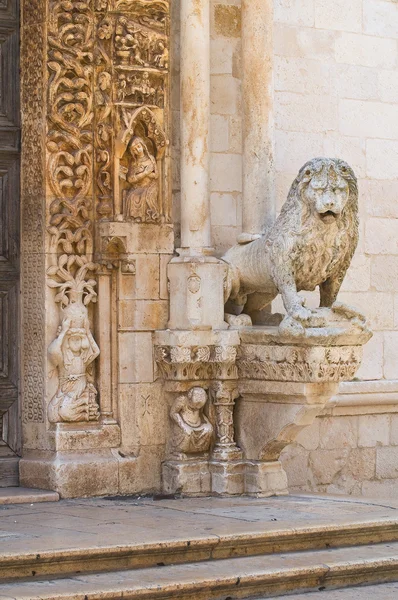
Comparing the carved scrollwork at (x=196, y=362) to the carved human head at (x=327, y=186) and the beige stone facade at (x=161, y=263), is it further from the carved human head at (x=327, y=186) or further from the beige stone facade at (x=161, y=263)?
the carved human head at (x=327, y=186)

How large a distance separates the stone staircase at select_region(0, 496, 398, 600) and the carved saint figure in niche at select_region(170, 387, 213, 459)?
0.58m

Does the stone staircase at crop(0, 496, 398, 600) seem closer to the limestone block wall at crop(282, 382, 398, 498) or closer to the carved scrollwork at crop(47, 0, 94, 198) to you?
the limestone block wall at crop(282, 382, 398, 498)

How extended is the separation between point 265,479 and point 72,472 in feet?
3.72

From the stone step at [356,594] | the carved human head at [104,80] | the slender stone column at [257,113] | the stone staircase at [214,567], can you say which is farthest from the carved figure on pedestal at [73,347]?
the stone step at [356,594]

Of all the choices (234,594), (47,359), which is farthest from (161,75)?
(234,594)

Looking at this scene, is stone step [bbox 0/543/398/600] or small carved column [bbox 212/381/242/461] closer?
stone step [bbox 0/543/398/600]

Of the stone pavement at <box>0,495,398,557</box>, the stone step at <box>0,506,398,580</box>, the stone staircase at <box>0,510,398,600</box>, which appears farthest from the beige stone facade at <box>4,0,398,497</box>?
the stone staircase at <box>0,510,398,600</box>

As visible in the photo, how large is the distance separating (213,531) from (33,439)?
1783 millimetres

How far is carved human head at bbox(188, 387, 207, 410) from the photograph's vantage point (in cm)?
885

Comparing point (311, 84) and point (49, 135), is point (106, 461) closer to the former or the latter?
point (49, 135)

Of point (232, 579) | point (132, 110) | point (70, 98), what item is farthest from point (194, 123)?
point (232, 579)

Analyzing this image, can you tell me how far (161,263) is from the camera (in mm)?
8953

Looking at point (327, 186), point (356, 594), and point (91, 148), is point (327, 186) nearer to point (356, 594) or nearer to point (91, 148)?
point (91, 148)

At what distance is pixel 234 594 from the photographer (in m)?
6.83
